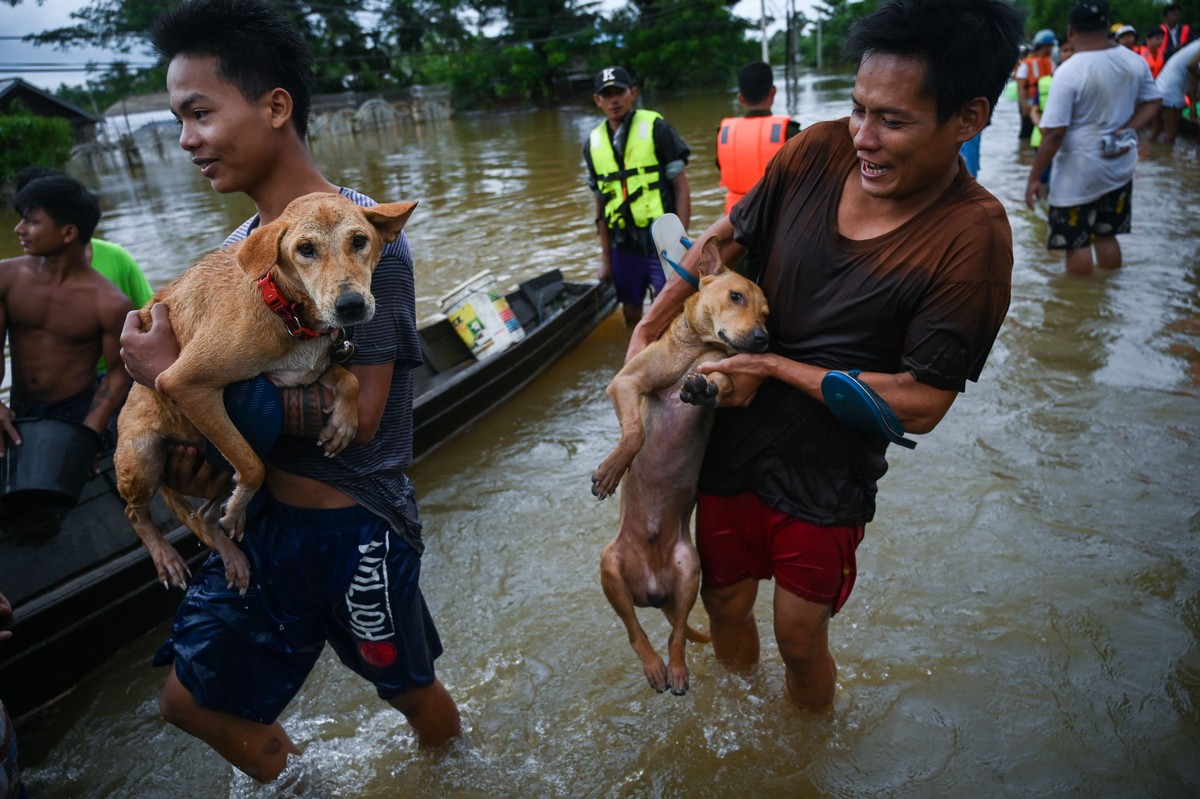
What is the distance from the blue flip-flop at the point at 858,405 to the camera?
7.88 ft

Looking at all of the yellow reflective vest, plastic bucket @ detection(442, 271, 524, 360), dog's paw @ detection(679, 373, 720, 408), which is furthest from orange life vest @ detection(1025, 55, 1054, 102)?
dog's paw @ detection(679, 373, 720, 408)

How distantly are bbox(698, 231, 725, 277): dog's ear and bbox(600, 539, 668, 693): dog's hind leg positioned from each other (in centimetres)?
116

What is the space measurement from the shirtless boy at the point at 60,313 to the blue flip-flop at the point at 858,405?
4.16 meters

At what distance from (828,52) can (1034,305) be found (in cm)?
6606

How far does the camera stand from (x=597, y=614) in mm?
4621

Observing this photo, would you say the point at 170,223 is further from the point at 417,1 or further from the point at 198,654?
the point at 417,1

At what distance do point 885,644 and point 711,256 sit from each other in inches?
95.0

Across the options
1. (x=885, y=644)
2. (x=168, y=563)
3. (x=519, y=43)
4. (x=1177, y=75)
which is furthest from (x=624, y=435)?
(x=519, y=43)

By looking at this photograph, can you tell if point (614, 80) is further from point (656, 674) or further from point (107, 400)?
point (656, 674)

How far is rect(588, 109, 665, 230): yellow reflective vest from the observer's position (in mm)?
7359

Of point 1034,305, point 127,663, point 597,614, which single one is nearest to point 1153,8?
point 1034,305

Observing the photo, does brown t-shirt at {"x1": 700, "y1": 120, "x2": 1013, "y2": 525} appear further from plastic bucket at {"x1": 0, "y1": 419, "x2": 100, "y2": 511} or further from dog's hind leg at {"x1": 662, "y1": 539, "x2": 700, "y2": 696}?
plastic bucket at {"x1": 0, "y1": 419, "x2": 100, "y2": 511}

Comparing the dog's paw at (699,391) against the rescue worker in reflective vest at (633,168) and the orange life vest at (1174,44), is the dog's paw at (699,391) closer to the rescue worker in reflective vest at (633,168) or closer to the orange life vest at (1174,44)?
the rescue worker in reflective vest at (633,168)

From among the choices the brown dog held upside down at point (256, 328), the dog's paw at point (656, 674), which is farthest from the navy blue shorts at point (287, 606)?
the dog's paw at point (656, 674)
